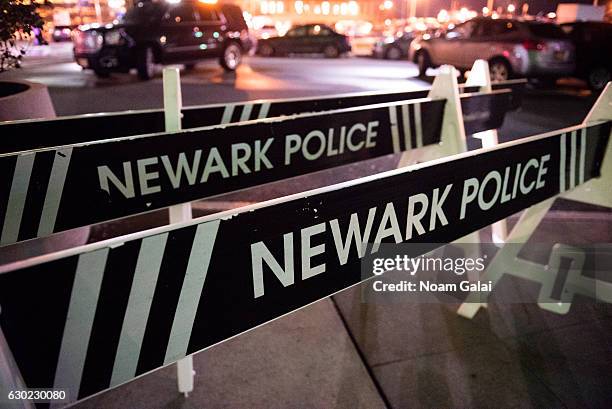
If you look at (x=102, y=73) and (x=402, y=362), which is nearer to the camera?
(x=402, y=362)

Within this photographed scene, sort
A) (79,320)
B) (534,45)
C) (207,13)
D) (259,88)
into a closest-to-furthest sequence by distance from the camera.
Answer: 1. (79,320)
2. (259,88)
3. (534,45)
4. (207,13)

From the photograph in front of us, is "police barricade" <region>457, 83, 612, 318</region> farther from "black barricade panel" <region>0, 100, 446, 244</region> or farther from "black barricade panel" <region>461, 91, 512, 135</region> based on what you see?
"black barricade panel" <region>0, 100, 446, 244</region>

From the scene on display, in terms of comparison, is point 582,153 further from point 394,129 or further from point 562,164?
point 394,129

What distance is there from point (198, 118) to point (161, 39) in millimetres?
10760

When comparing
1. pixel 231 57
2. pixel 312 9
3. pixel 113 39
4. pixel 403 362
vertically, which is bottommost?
pixel 403 362

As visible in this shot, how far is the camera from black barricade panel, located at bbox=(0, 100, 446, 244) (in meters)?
1.72

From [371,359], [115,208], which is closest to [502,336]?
[371,359]

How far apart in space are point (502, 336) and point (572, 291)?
566 millimetres

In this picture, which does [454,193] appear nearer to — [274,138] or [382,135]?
[274,138]

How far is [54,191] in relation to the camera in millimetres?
1753

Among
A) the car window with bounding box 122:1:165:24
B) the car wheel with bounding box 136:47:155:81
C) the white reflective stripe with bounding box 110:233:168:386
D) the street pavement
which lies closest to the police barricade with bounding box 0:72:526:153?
the street pavement

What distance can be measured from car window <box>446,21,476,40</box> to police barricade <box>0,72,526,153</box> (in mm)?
10606

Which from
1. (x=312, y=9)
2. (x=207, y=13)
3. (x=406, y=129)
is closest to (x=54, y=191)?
(x=406, y=129)

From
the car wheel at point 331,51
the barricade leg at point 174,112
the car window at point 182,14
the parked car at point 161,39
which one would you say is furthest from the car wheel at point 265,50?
the barricade leg at point 174,112
